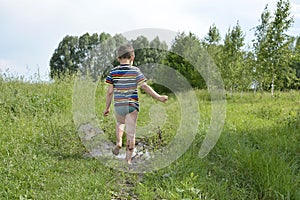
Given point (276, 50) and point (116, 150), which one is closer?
point (116, 150)

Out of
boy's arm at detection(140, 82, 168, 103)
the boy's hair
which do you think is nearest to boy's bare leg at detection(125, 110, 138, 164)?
boy's arm at detection(140, 82, 168, 103)

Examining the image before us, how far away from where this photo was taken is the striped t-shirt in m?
3.07

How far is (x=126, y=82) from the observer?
3074 millimetres

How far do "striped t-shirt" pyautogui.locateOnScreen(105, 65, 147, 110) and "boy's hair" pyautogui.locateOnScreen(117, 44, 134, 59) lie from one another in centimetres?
12

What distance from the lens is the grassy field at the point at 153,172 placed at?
2895 millimetres

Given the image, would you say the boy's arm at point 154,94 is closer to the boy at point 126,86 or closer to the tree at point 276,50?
the boy at point 126,86

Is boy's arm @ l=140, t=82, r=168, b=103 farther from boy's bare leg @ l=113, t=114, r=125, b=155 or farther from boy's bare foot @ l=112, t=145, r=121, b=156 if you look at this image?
boy's bare foot @ l=112, t=145, r=121, b=156

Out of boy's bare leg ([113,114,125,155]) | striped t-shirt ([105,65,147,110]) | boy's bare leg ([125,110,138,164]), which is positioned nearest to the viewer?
striped t-shirt ([105,65,147,110])

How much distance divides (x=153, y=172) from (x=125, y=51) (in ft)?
4.88

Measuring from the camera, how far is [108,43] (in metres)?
3.67

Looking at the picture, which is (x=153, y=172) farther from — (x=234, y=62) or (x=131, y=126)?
(x=234, y=62)

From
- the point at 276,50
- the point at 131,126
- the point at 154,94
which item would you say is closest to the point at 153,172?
the point at 131,126

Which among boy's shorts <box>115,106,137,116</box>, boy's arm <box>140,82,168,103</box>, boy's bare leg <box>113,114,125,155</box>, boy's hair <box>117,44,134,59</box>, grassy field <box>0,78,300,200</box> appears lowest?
grassy field <box>0,78,300,200</box>

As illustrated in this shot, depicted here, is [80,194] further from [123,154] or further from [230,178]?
[230,178]
